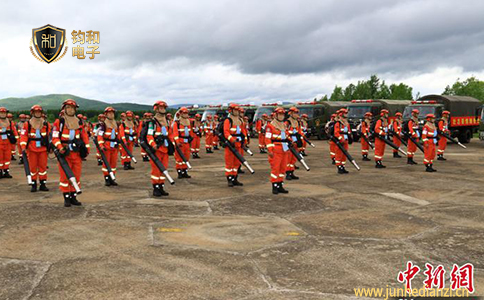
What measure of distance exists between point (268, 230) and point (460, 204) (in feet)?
14.0

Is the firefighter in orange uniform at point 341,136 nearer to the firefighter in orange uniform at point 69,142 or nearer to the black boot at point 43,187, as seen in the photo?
the firefighter in orange uniform at point 69,142

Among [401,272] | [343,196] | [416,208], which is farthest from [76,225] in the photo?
[416,208]

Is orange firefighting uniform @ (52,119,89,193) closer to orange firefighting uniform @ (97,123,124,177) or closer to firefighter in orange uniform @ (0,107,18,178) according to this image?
orange firefighting uniform @ (97,123,124,177)

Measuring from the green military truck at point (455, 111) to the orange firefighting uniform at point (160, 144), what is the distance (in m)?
17.3

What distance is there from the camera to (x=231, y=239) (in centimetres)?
562

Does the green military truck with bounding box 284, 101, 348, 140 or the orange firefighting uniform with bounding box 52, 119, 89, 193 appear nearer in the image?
the orange firefighting uniform with bounding box 52, 119, 89, 193

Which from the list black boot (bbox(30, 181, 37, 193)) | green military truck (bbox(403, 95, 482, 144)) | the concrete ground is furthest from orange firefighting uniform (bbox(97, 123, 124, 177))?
green military truck (bbox(403, 95, 482, 144))

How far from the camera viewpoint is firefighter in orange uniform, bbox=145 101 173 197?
8828 millimetres

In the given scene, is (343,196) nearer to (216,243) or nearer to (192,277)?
(216,243)

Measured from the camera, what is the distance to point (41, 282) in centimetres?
412

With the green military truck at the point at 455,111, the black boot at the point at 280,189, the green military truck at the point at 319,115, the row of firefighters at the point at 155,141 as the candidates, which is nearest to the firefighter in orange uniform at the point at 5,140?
the row of firefighters at the point at 155,141

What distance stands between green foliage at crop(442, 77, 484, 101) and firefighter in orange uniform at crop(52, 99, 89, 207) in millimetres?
93753

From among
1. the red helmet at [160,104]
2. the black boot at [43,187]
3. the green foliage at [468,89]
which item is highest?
the green foliage at [468,89]

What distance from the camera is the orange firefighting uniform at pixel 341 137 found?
12.5 m
